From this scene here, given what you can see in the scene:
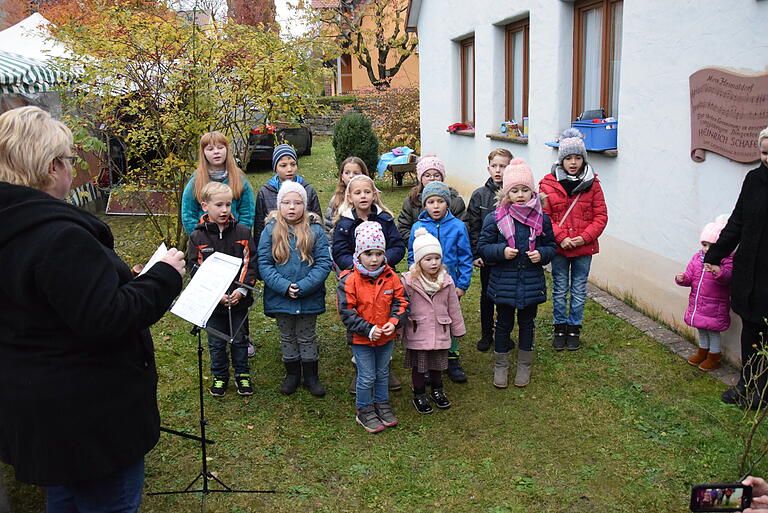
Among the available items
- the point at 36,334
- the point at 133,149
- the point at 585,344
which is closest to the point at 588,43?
the point at 585,344

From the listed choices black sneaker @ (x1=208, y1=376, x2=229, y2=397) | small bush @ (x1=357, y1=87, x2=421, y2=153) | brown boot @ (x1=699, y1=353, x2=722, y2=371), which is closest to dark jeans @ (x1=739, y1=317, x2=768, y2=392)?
brown boot @ (x1=699, y1=353, x2=722, y2=371)

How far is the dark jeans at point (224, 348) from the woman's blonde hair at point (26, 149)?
2683mm

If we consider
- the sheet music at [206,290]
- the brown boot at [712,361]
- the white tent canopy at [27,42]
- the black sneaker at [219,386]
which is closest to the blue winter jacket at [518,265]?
the brown boot at [712,361]

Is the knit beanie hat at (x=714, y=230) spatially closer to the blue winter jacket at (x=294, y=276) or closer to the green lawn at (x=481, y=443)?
the green lawn at (x=481, y=443)

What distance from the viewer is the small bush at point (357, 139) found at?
589 inches

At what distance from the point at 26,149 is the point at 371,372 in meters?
2.76

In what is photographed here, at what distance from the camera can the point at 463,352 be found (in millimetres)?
5699

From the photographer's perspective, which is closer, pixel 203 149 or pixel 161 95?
pixel 203 149

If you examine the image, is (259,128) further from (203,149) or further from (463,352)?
(463,352)

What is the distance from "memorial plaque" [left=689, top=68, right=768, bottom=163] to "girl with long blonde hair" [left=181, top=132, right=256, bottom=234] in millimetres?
3756

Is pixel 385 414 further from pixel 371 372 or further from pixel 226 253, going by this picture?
pixel 226 253

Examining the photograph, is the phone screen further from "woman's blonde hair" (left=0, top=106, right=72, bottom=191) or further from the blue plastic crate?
the blue plastic crate

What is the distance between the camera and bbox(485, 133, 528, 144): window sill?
877 cm

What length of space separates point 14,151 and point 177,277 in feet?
2.23
